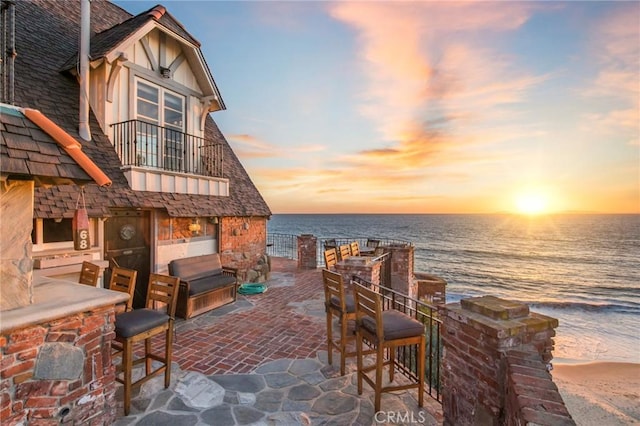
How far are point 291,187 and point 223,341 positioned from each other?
25.3 metres

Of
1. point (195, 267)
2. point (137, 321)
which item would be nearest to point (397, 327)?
point (137, 321)

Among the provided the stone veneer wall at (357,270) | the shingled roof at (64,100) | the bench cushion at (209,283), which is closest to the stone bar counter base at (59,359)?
the shingled roof at (64,100)

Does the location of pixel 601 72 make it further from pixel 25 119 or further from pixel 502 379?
pixel 25 119

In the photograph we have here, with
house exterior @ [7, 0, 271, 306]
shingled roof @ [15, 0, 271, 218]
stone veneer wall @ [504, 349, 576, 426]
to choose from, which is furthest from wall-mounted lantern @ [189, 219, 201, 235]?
stone veneer wall @ [504, 349, 576, 426]

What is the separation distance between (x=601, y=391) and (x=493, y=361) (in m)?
9.28

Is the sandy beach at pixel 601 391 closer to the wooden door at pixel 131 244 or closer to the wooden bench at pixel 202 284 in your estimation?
the wooden bench at pixel 202 284

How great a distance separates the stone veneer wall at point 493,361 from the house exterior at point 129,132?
581 centimetres

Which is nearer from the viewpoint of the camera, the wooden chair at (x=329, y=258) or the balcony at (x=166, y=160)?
the balcony at (x=166, y=160)

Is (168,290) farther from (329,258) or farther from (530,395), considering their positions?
(329,258)

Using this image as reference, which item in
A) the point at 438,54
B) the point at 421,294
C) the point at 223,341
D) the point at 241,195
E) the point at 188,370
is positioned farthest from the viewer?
the point at 421,294

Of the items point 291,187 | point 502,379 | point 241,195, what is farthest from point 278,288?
point 291,187

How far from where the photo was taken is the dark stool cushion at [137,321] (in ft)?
10.1

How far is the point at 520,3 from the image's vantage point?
5816 millimetres

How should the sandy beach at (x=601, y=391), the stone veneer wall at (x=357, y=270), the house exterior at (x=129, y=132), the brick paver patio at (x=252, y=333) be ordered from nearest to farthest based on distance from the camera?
1. the brick paver patio at (x=252, y=333)
2. the house exterior at (x=129, y=132)
3. the stone veneer wall at (x=357, y=270)
4. the sandy beach at (x=601, y=391)
